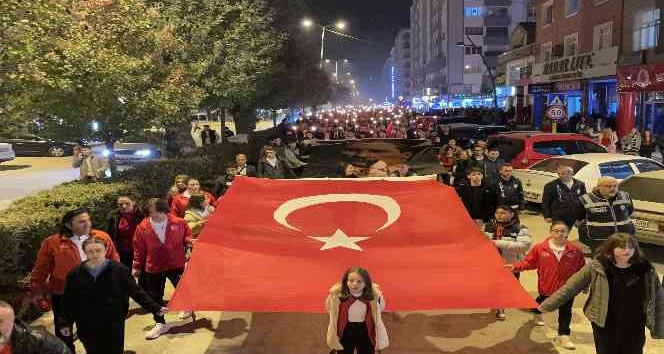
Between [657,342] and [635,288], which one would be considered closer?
[635,288]

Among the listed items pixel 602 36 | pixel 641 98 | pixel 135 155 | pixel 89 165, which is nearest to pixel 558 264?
pixel 89 165

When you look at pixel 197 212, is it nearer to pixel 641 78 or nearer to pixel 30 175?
pixel 30 175

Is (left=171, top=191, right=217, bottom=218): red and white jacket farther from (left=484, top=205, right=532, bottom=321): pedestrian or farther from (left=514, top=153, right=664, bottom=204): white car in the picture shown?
(left=514, top=153, right=664, bottom=204): white car

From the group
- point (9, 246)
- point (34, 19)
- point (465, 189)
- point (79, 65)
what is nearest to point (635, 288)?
point (465, 189)

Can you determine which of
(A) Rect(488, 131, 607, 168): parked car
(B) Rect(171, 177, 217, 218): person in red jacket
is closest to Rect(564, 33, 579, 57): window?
(A) Rect(488, 131, 607, 168): parked car

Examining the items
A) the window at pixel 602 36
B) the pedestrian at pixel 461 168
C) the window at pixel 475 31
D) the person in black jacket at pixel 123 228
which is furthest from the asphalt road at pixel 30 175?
the window at pixel 475 31

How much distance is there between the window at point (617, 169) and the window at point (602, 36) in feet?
69.9

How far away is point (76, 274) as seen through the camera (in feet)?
16.7

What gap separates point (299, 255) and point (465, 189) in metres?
3.84

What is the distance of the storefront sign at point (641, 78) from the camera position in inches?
1004

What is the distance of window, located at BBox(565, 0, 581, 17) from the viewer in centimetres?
3519

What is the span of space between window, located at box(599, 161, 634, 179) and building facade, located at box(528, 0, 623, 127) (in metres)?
17.6

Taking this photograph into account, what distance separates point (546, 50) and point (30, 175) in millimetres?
32905

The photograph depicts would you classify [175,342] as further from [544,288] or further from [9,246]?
[544,288]
